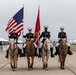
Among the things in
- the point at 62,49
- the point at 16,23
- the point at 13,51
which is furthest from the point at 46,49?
the point at 16,23

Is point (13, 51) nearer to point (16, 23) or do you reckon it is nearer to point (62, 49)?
point (62, 49)

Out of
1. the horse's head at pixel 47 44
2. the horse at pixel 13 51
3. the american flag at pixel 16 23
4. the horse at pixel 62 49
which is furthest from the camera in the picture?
Result: the american flag at pixel 16 23

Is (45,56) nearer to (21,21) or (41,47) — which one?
(41,47)

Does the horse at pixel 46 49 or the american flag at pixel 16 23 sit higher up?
the american flag at pixel 16 23

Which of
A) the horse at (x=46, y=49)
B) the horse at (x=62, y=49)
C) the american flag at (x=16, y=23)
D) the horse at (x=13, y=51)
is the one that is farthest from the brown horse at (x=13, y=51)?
the american flag at (x=16, y=23)

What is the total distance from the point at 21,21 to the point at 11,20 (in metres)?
0.68

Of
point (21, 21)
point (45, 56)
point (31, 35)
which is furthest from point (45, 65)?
point (21, 21)

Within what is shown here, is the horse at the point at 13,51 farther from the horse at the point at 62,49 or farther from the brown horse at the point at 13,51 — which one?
the horse at the point at 62,49

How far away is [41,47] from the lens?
20.9 m

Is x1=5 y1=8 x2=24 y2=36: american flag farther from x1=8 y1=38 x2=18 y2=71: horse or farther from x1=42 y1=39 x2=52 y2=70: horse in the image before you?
x1=42 y1=39 x2=52 y2=70: horse

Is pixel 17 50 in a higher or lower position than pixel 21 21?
lower

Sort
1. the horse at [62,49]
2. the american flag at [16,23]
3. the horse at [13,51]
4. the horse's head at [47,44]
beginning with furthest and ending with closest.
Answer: the american flag at [16,23], the horse at [62,49], the horse's head at [47,44], the horse at [13,51]

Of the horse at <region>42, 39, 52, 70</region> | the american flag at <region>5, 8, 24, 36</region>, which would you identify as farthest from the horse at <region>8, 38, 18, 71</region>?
the american flag at <region>5, 8, 24, 36</region>

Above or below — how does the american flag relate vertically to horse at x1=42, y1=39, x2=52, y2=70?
above
